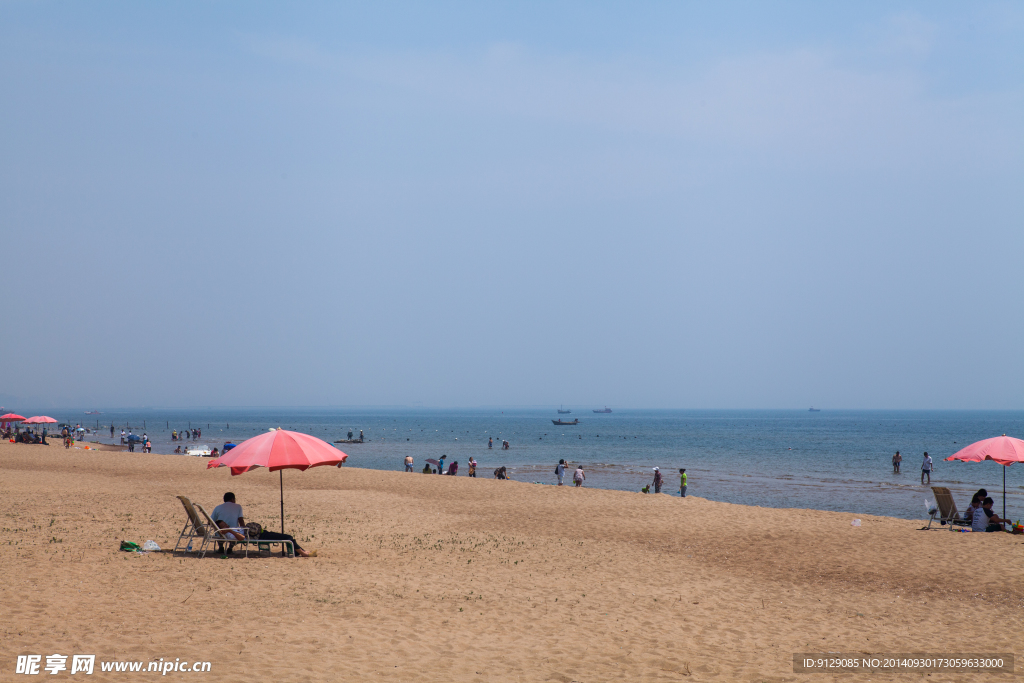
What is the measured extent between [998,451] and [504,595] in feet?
41.2

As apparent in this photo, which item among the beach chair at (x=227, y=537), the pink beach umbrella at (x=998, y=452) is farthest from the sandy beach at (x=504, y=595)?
the pink beach umbrella at (x=998, y=452)

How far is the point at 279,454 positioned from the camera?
37.8ft

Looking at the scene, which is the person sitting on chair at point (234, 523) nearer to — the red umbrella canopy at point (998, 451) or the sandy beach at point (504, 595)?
the sandy beach at point (504, 595)

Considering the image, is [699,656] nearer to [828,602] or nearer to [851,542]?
[828,602]

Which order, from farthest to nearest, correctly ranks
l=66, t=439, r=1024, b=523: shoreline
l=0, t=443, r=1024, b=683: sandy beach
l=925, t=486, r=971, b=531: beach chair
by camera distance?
l=66, t=439, r=1024, b=523: shoreline
l=925, t=486, r=971, b=531: beach chair
l=0, t=443, r=1024, b=683: sandy beach

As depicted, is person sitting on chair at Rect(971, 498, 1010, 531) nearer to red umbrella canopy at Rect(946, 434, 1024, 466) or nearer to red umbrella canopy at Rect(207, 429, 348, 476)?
red umbrella canopy at Rect(946, 434, 1024, 466)

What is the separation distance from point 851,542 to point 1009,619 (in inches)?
221

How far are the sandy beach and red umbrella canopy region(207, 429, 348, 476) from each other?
60.2 inches

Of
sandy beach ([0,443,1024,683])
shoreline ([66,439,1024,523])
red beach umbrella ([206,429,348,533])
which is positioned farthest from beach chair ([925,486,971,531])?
red beach umbrella ([206,429,348,533])

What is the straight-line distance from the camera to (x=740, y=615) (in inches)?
373

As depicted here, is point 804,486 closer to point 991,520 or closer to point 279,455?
point 991,520

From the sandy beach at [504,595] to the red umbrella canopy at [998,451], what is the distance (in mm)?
1725

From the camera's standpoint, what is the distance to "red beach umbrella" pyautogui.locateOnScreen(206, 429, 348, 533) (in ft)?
37.3

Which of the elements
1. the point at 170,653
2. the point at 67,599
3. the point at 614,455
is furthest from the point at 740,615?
the point at 614,455
